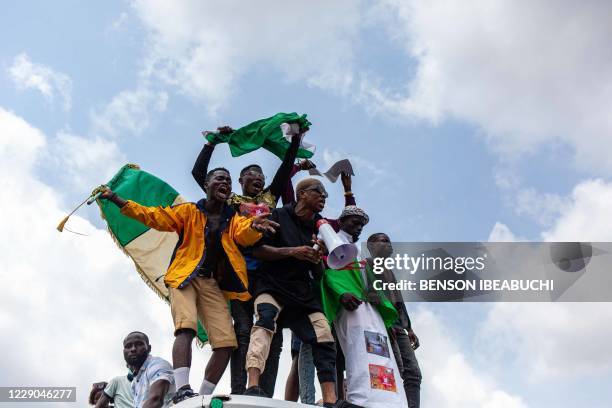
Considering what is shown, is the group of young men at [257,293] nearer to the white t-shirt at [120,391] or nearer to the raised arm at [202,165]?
the raised arm at [202,165]

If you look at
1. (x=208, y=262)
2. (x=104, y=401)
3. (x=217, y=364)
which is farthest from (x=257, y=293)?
(x=104, y=401)

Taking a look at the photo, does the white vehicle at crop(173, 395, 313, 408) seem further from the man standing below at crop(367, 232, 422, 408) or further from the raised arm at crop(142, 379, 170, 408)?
the man standing below at crop(367, 232, 422, 408)

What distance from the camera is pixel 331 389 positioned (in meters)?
6.10

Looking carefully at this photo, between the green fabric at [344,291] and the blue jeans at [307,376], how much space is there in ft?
1.22

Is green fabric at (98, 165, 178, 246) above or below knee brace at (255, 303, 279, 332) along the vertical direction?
above

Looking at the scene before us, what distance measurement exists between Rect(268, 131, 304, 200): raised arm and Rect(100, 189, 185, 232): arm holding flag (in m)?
1.17

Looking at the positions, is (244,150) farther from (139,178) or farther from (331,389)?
(331,389)

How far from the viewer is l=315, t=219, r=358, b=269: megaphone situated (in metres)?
6.41

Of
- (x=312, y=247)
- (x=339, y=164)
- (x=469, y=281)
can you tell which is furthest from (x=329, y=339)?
(x=469, y=281)

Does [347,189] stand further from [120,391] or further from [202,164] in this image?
[120,391]

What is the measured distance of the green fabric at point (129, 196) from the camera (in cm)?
863

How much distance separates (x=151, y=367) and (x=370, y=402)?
7.69 feet

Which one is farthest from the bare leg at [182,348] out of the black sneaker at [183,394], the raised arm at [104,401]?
the raised arm at [104,401]

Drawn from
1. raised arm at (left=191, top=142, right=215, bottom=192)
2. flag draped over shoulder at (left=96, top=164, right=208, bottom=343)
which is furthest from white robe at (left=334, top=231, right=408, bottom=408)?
flag draped over shoulder at (left=96, top=164, right=208, bottom=343)
